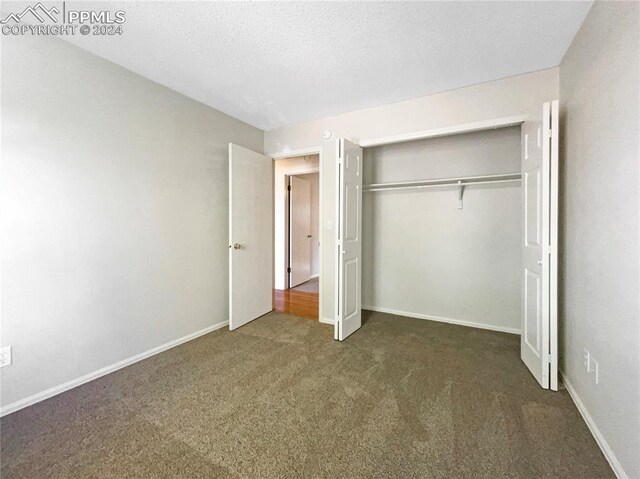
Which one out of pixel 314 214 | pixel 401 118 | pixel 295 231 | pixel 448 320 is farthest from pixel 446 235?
pixel 314 214

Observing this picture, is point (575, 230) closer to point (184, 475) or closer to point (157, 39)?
point (184, 475)

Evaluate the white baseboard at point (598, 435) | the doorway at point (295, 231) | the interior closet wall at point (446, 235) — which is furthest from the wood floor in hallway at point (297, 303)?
the white baseboard at point (598, 435)

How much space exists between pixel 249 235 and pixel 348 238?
1266 mm

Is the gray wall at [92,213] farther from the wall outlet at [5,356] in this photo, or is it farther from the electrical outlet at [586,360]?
the electrical outlet at [586,360]

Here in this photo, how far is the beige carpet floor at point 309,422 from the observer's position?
1.32m

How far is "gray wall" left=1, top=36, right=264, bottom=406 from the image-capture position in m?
1.73

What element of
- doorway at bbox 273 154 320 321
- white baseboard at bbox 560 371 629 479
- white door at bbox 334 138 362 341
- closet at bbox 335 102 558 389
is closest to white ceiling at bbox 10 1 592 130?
closet at bbox 335 102 558 389

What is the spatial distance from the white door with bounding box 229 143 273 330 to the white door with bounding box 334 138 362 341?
3.90ft

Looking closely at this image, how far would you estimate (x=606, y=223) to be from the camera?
4.63 feet

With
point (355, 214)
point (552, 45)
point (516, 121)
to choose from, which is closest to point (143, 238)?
point (355, 214)

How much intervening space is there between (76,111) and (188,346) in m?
2.17

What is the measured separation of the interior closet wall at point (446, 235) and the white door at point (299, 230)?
1932mm

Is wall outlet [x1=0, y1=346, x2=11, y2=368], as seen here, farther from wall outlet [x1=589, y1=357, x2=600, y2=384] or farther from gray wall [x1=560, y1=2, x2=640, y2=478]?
wall outlet [x1=589, y1=357, x2=600, y2=384]

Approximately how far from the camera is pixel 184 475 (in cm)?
127
